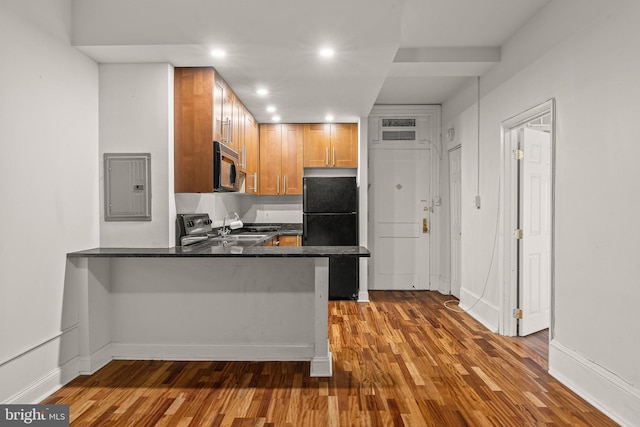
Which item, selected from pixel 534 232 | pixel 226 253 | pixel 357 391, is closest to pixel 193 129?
pixel 226 253

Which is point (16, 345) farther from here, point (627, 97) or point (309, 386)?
point (627, 97)

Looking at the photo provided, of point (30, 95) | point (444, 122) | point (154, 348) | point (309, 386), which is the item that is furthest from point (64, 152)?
point (444, 122)

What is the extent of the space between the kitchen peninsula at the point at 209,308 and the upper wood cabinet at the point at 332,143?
254 cm

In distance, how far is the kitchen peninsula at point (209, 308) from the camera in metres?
3.02

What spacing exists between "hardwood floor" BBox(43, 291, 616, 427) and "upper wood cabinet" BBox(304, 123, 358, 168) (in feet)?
8.46

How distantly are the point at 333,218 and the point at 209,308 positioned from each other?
2.38 metres

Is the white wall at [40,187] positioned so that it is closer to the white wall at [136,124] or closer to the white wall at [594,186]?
the white wall at [136,124]

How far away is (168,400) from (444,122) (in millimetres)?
4675

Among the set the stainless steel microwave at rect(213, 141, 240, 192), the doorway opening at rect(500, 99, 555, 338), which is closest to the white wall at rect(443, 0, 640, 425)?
the doorway opening at rect(500, 99, 555, 338)

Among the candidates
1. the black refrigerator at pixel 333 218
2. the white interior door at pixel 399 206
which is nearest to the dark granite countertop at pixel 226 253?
the black refrigerator at pixel 333 218

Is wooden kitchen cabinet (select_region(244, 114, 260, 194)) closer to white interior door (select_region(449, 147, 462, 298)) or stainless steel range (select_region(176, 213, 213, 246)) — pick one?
stainless steel range (select_region(176, 213, 213, 246))

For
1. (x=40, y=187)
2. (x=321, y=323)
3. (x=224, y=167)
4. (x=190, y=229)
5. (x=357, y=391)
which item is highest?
(x=224, y=167)

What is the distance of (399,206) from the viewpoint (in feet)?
18.7

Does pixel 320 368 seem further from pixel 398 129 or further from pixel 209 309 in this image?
pixel 398 129
